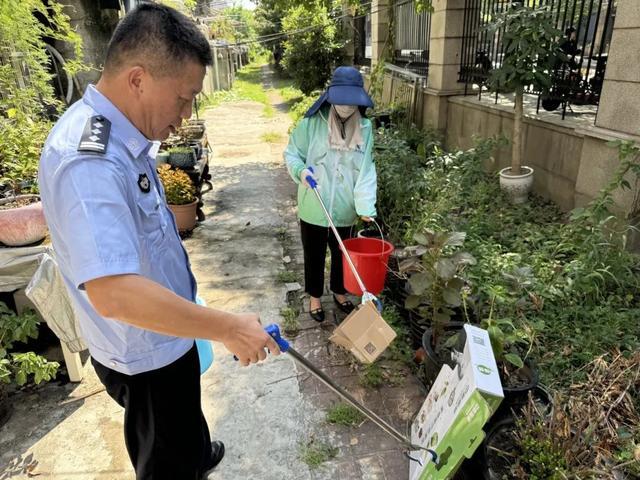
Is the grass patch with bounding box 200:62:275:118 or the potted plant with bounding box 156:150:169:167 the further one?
the grass patch with bounding box 200:62:275:118

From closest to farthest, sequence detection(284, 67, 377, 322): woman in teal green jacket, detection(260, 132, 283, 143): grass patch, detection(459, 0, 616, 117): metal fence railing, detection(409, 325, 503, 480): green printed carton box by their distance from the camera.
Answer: detection(409, 325, 503, 480): green printed carton box → detection(284, 67, 377, 322): woman in teal green jacket → detection(459, 0, 616, 117): metal fence railing → detection(260, 132, 283, 143): grass patch

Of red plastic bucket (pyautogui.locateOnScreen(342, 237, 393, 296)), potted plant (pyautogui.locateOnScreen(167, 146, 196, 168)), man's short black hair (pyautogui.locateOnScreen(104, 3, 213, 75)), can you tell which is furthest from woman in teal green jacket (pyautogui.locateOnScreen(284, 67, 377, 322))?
potted plant (pyautogui.locateOnScreen(167, 146, 196, 168))

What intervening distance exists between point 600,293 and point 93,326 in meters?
3.18

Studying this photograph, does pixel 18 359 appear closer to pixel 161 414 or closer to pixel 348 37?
pixel 161 414

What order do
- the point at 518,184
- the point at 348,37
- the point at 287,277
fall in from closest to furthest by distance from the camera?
1. the point at 287,277
2. the point at 518,184
3. the point at 348,37

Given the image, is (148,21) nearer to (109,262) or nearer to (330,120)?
(109,262)

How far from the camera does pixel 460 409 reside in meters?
1.62

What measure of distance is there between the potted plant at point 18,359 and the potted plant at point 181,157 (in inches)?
122

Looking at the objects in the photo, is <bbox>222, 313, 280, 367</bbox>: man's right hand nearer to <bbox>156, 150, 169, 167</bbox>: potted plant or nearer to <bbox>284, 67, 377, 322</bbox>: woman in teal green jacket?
<bbox>284, 67, 377, 322</bbox>: woman in teal green jacket

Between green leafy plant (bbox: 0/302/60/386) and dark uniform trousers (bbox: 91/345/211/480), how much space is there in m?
1.10

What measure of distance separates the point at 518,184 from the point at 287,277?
2.73 m

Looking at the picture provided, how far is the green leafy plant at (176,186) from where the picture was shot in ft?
16.9

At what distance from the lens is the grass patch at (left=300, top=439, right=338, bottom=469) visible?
2395 mm

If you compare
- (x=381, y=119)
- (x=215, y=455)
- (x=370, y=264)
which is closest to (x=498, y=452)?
(x=370, y=264)
